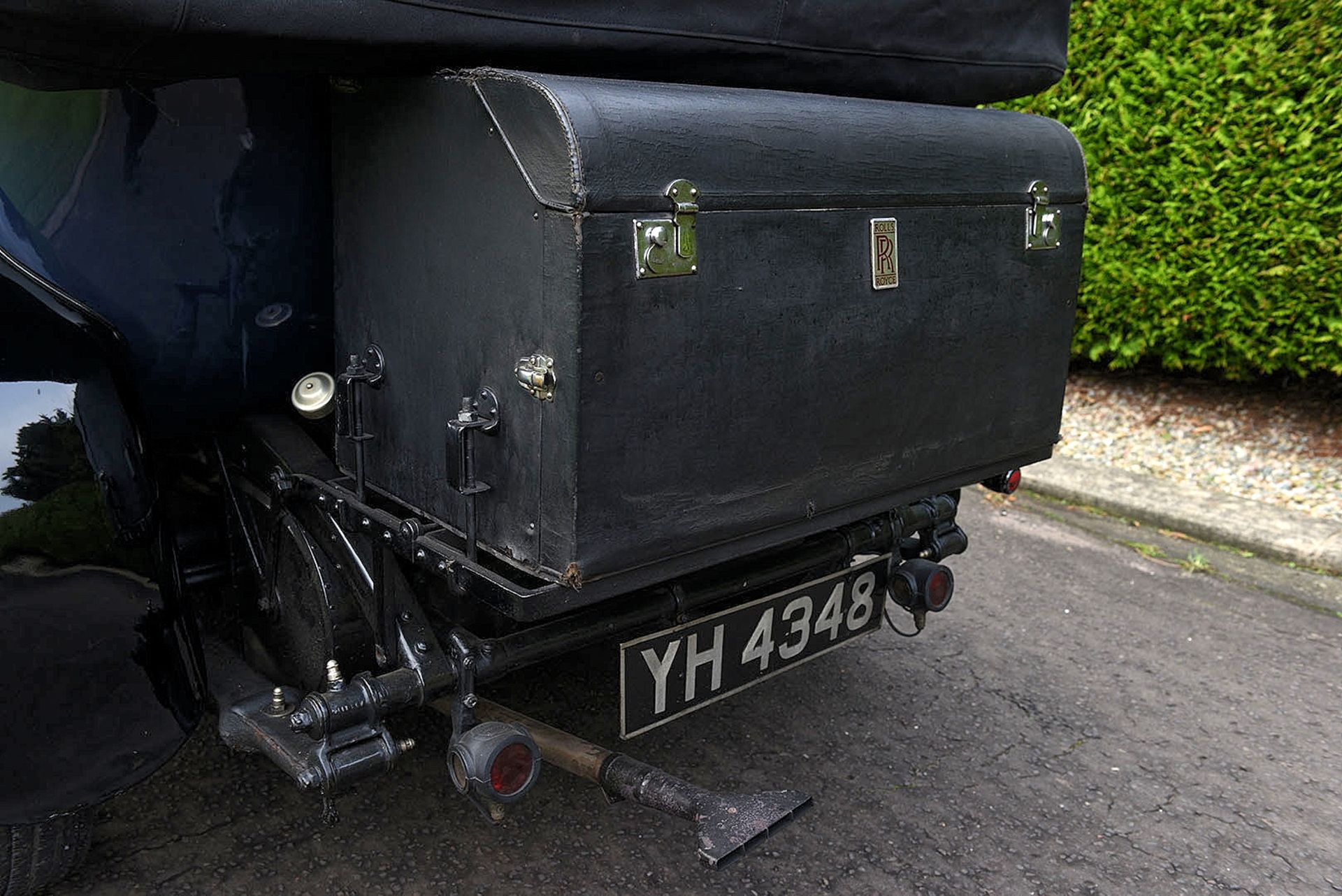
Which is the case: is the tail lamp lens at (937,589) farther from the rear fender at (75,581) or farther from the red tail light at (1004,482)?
the rear fender at (75,581)

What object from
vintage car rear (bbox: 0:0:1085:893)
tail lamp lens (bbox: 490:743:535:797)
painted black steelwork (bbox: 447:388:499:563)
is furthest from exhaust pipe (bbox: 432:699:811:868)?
painted black steelwork (bbox: 447:388:499:563)

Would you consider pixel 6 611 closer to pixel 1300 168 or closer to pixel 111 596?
pixel 111 596

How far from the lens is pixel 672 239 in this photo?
170 centimetres

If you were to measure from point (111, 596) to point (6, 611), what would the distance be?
0.17m

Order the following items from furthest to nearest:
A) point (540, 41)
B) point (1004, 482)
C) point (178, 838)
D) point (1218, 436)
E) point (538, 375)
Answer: point (1218, 436) → point (1004, 482) → point (178, 838) → point (540, 41) → point (538, 375)

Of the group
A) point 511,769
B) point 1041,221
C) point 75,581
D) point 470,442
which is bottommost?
point 511,769

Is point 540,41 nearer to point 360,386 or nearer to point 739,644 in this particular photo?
point 360,386

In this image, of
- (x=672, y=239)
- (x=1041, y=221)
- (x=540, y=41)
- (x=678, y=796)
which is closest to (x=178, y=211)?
(x=540, y=41)

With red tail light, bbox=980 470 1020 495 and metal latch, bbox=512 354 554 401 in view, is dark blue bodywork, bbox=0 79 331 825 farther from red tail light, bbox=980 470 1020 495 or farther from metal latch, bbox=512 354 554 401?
red tail light, bbox=980 470 1020 495

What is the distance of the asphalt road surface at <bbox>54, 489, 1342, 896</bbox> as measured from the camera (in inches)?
91.1

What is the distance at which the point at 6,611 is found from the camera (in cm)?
181

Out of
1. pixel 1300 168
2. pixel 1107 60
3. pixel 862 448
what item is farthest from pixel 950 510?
pixel 1107 60

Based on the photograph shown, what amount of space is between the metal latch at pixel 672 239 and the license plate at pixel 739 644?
716 millimetres

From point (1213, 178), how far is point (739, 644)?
3977mm
